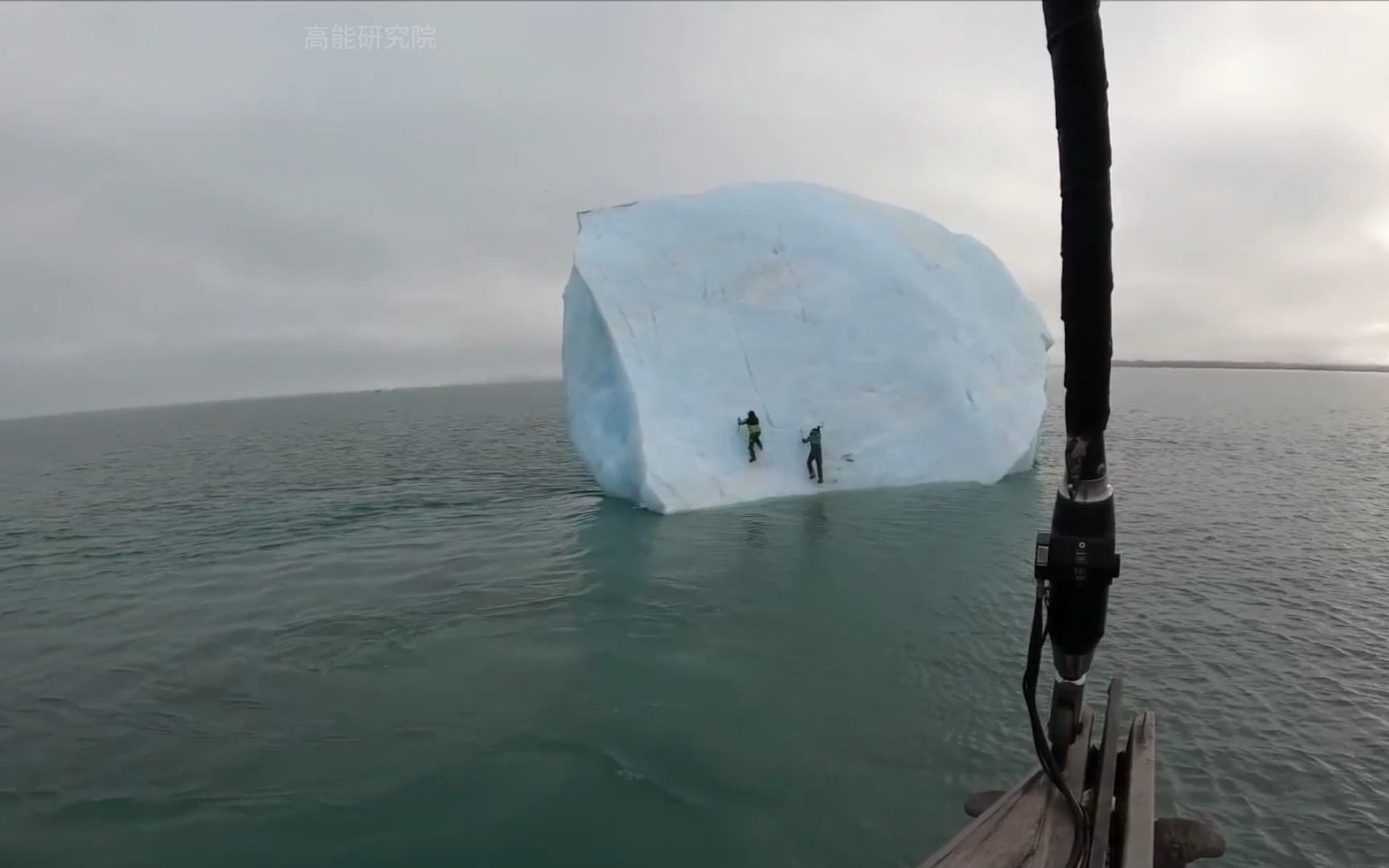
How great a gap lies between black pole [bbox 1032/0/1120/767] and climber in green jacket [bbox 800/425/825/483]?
38.3ft

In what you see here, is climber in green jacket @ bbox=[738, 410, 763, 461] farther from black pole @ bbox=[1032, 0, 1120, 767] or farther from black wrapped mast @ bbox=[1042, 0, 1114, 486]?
black wrapped mast @ bbox=[1042, 0, 1114, 486]

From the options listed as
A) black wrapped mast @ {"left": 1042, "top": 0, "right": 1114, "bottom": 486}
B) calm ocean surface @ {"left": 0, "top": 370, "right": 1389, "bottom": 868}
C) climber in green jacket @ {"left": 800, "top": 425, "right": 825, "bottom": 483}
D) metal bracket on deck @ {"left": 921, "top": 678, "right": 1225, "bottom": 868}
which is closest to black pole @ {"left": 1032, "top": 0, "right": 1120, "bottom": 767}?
black wrapped mast @ {"left": 1042, "top": 0, "right": 1114, "bottom": 486}

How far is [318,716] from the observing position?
261 inches

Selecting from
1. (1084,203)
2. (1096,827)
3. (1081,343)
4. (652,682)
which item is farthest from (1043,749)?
(652,682)

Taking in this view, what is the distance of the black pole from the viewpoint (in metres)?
1.90

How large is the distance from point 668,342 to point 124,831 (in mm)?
10623

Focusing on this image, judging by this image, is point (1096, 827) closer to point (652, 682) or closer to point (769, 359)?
point (652, 682)

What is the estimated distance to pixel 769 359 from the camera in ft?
48.2

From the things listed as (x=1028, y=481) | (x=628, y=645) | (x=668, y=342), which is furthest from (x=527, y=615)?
(x=1028, y=481)

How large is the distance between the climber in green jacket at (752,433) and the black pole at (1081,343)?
1136 centimetres

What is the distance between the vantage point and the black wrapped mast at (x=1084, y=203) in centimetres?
189

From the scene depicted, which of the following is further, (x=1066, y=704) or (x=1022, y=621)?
(x=1022, y=621)

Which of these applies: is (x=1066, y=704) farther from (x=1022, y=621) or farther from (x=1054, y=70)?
(x=1022, y=621)

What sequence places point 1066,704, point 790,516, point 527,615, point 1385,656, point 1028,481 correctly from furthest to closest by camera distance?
point 1028,481, point 790,516, point 527,615, point 1385,656, point 1066,704
